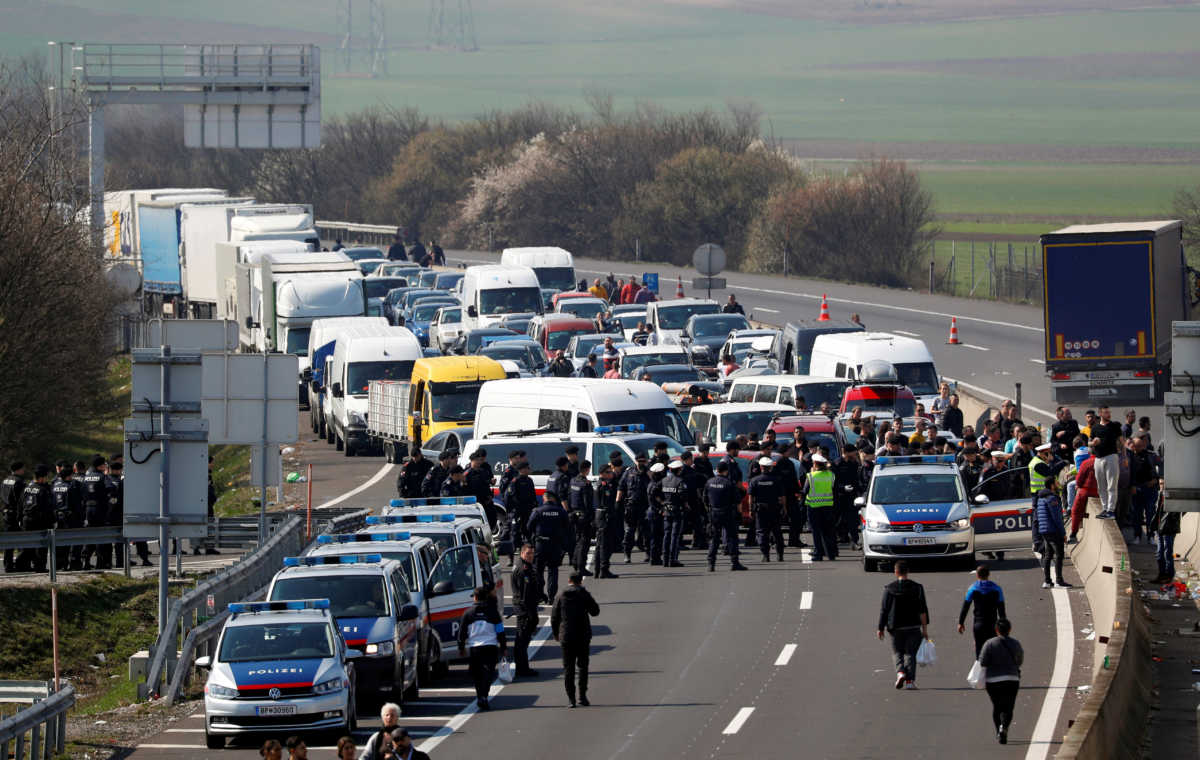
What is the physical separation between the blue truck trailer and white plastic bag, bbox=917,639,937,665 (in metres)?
20.4

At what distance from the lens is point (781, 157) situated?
99.6 meters

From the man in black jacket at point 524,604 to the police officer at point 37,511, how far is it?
11.0 meters

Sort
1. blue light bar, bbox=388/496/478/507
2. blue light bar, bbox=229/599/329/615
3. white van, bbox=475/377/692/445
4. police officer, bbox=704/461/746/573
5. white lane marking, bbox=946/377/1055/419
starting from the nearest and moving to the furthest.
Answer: blue light bar, bbox=229/599/329/615 → blue light bar, bbox=388/496/478/507 → police officer, bbox=704/461/746/573 → white van, bbox=475/377/692/445 → white lane marking, bbox=946/377/1055/419

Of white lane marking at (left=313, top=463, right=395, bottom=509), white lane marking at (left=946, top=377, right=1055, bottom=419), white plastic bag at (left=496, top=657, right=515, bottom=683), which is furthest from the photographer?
white lane marking at (left=946, top=377, right=1055, bottom=419)

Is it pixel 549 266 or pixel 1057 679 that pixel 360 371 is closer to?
pixel 549 266

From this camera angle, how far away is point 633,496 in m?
28.1

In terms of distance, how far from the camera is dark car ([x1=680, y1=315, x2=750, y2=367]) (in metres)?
51.2

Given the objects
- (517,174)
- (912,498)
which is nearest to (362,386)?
(912,498)

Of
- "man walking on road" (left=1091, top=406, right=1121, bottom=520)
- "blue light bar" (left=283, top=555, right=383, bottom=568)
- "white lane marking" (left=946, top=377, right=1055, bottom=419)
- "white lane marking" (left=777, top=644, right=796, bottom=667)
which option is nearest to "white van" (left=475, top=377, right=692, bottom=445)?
"man walking on road" (left=1091, top=406, right=1121, bottom=520)

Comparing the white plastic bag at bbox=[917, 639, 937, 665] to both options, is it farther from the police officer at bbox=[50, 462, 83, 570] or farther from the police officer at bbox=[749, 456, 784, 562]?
the police officer at bbox=[50, 462, 83, 570]

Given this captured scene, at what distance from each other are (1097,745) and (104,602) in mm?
18675

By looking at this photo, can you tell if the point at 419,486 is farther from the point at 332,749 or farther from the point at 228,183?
the point at 228,183

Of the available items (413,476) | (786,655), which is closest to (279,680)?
(786,655)

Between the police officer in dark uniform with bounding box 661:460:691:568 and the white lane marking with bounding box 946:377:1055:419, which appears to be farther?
the white lane marking with bounding box 946:377:1055:419
